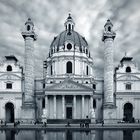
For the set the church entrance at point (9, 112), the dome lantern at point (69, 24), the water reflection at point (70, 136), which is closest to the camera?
the water reflection at point (70, 136)

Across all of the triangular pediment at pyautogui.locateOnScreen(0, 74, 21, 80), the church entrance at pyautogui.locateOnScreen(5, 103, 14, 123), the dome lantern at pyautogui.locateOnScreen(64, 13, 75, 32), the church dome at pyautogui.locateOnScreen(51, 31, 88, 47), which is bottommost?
the church entrance at pyautogui.locateOnScreen(5, 103, 14, 123)

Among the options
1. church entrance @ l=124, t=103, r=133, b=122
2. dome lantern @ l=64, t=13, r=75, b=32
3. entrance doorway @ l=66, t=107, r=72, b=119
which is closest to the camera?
entrance doorway @ l=66, t=107, r=72, b=119

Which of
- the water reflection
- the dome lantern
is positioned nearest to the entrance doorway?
the dome lantern

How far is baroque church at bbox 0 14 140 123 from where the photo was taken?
60.9 metres

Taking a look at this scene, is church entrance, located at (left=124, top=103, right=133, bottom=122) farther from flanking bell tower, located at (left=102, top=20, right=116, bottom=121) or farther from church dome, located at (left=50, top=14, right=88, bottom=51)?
church dome, located at (left=50, top=14, right=88, bottom=51)

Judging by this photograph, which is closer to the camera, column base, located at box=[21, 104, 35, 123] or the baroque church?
column base, located at box=[21, 104, 35, 123]

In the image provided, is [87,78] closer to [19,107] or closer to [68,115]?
[68,115]

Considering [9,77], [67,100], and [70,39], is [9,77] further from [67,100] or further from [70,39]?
[70,39]

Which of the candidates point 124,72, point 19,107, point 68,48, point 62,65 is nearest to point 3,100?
point 19,107

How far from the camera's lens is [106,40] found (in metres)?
62.7

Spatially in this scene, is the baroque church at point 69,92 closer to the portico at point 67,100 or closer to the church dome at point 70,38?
the portico at point 67,100

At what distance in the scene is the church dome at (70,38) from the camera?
7300 cm

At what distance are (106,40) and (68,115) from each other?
839 inches

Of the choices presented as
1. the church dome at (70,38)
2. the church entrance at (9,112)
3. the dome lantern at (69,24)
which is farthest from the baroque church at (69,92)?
the dome lantern at (69,24)
